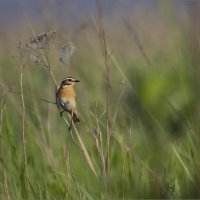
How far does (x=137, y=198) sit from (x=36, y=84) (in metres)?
3.05

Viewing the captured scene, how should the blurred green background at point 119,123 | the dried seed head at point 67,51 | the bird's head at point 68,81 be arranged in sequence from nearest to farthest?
1. the blurred green background at point 119,123
2. the dried seed head at point 67,51
3. the bird's head at point 68,81

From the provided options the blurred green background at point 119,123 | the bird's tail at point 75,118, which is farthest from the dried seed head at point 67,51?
the bird's tail at point 75,118

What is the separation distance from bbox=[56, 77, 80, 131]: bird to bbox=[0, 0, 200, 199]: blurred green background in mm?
46

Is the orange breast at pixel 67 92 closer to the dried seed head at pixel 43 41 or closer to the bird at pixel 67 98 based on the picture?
the bird at pixel 67 98

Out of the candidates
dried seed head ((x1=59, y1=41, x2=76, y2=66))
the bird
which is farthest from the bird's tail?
dried seed head ((x1=59, y1=41, x2=76, y2=66))

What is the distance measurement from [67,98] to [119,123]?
720mm

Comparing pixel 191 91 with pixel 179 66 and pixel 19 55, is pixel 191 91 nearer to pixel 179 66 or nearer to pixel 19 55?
pixel 179 66

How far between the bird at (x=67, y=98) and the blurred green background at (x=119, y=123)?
46 mm

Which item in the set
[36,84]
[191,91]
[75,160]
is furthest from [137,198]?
[36,84]

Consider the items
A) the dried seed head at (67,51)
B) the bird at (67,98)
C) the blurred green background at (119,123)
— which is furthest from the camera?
the bird at (67,98)

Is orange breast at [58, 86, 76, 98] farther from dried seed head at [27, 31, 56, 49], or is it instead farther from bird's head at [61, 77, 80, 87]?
dried seed head at [27, 31, 56, 49]

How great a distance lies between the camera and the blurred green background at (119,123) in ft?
2.28

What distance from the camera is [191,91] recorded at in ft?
2.22

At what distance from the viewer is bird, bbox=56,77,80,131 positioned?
4.80ft
